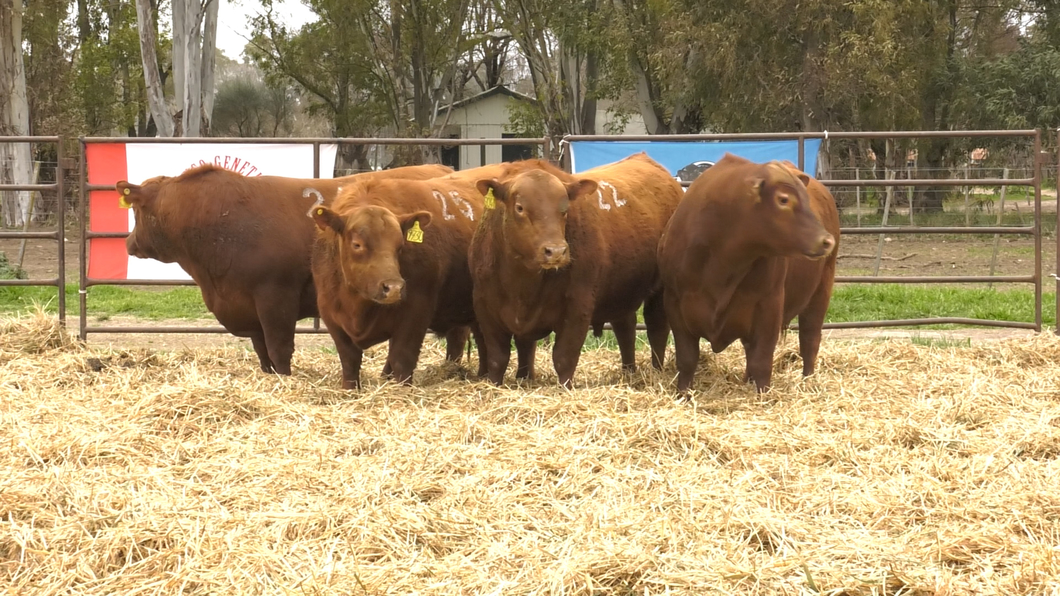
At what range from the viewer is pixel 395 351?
630 centimetres

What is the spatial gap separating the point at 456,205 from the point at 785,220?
216cm

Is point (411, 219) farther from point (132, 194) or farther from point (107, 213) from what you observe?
point (107, 213)

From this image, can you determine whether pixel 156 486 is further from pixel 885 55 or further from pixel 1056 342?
pixel 885 55

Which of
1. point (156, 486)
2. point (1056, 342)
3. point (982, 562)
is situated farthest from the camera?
point (1056, 342)

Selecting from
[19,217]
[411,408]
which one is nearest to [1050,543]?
[411,408]

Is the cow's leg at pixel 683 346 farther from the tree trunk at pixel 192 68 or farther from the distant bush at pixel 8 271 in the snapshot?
the tree trunk at pixel 192 68

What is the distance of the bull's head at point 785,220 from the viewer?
560 cm

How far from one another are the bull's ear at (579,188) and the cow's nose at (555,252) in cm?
51

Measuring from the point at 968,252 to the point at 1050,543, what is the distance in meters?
14.5

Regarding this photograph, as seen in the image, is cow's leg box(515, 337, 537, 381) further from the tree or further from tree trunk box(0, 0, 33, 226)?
tree trunk box(0, 0, 33, 226)

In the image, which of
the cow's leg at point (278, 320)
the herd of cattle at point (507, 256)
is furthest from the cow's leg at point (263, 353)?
the cow's leg at point (278, 320)

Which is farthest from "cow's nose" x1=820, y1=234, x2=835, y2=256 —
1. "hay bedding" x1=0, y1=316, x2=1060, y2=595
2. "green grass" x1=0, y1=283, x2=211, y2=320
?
"green grass" x1=0, y1=283, x2=211, y2=320

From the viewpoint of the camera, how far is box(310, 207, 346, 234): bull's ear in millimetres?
6012

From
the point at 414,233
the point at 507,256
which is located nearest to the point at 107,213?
the point at 414,233
